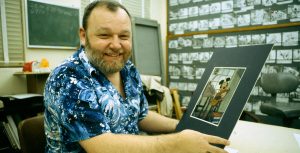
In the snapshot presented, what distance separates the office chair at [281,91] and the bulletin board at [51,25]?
266 cm

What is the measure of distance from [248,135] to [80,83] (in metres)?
0.85

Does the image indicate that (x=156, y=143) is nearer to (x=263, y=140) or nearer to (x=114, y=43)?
(x=114, y=43)

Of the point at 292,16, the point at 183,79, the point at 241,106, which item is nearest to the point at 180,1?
A: the point at 183,79

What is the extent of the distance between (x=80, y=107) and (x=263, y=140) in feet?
2.74

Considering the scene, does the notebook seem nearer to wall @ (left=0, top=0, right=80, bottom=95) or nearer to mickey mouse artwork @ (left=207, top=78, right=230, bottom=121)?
mickey mouse artwork @ (left=207, top=78, right=230, bottom=121)

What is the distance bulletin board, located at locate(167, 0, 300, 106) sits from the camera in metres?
3.03

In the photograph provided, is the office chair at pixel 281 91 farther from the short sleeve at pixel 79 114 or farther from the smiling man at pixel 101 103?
the short sleeve at pixel 79 114

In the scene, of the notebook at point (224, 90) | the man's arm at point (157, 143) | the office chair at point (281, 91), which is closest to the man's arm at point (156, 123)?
the notebook at point (224, 90)

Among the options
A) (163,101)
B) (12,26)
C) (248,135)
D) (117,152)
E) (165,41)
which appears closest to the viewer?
(117,152)

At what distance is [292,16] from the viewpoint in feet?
9.77

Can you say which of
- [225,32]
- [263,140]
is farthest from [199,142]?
[225,32]

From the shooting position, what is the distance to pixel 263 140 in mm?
1065

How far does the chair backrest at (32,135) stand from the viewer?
37.2 inches

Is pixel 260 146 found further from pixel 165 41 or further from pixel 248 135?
pixel 165 41
